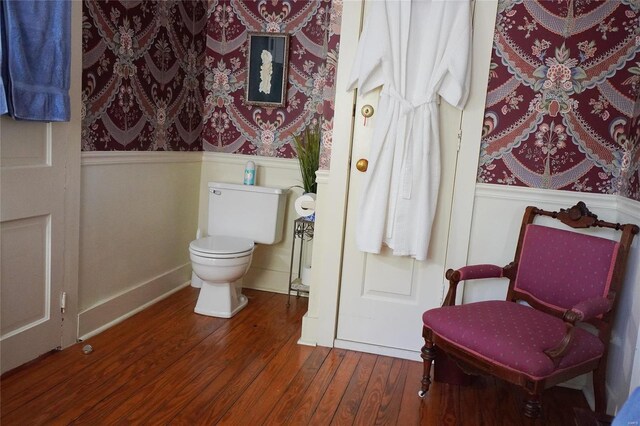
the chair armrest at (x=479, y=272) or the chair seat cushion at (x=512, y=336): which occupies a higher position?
the chair armrest at (x=479, y=272)

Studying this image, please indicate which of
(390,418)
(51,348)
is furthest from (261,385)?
(51,348)

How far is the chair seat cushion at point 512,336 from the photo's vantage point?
185 centimetres

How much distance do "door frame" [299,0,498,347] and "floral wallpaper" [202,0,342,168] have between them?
2.62 feet

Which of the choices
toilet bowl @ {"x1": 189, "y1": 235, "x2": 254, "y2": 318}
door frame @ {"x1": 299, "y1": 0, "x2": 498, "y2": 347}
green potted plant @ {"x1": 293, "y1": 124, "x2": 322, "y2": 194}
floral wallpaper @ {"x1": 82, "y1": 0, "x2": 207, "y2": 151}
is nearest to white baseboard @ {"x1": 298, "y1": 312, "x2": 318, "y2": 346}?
door frame @ {"x1": 299, "y1": 0, "x2": 498, "y2": 347}

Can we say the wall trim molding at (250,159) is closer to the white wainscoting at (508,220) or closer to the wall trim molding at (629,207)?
the white wainscoting at (508,220)

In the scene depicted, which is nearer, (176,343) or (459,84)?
(459,84)

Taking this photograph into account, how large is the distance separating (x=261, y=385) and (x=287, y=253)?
1.46 m

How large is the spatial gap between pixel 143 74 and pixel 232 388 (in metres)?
1.79

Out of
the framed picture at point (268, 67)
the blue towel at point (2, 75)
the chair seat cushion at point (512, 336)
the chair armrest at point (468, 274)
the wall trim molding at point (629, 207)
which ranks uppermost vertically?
the framed picture at point (268, 67)

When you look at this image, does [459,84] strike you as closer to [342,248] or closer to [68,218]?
[342,248]

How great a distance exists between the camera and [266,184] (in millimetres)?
3602

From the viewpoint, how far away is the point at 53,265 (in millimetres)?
2379

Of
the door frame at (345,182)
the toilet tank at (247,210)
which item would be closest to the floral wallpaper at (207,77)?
the door frame at (345,182)

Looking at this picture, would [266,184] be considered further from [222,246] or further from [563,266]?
[563,266]
